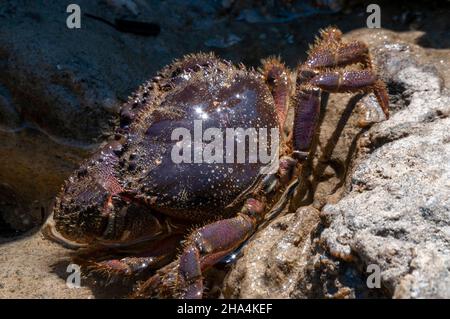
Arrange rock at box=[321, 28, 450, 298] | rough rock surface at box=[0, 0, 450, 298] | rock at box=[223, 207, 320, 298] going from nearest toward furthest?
rock at box=[321, 28, 450, 298]
rock at box=[223, 207, 320, 298]
rough rock surface at box=[0, 0, 450, 298]

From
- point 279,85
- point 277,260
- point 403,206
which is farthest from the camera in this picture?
point 279,85

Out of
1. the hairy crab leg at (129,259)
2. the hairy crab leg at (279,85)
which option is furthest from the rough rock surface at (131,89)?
the hairy crab leg at (279,85)

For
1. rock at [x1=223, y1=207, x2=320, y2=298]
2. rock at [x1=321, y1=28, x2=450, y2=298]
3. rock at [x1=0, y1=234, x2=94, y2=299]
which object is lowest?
rock at [x1=0, y1=234, x2=94, y2=299]

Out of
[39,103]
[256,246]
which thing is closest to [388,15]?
[256,246]

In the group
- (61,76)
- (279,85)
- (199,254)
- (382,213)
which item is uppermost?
(61,76)

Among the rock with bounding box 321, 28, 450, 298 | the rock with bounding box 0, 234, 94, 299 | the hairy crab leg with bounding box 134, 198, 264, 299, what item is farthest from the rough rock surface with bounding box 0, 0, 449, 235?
the hairy crab leg with bounding box 134, 198, 264, 299

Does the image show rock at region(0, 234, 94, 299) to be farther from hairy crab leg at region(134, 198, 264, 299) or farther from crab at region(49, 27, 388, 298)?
hairy crab leg at region(134, 198, 264, 299)

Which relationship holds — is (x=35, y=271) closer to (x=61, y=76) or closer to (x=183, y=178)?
(x=183, y=178)

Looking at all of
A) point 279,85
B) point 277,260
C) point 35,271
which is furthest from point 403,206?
point 35,271
